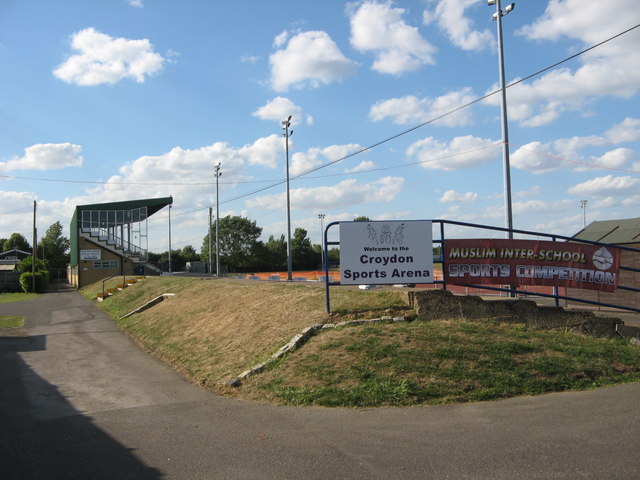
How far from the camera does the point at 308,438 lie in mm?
5816

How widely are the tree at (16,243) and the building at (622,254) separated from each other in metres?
111

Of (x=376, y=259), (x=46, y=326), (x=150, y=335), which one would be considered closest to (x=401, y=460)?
(x=376, y=259)

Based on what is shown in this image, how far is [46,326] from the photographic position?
20141 mm

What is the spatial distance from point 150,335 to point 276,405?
32.2 ft

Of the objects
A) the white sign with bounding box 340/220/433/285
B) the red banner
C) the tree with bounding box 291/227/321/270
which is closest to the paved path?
the red banner

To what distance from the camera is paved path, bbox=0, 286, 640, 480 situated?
15.9ft

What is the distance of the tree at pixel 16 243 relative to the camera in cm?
10362

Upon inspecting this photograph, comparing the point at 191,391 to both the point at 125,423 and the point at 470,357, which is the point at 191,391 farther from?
the point at 470,357

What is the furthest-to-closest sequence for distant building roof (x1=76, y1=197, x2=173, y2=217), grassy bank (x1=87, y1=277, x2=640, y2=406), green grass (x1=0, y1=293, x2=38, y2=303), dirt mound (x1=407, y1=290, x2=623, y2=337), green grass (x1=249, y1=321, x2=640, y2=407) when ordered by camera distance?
distant building roof (x1=76, y1=197, x2=173, y2=217)
green grass (x1=0, y1=293, x2=38, y2=303)
dirt mound (x1=407, y1=290, x2=623, y2=337)
grassy bank (x1=87, y1=277, x2=640, y2=406)
green grass (x1=249, y1=321, x2=640, y2=407)

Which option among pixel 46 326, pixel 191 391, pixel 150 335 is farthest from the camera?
pixel 46 326

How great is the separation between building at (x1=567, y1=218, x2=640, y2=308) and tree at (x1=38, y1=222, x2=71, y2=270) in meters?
82.7

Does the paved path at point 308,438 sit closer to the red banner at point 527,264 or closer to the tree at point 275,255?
the red banner at point 527,264

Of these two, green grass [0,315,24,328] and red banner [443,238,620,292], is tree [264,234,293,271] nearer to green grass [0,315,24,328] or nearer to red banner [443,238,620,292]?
green grass [0,315,24,328]

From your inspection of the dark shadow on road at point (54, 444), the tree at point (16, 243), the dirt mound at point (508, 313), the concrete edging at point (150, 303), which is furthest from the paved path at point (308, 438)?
the tree at point (16, 243)
